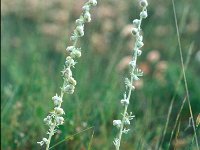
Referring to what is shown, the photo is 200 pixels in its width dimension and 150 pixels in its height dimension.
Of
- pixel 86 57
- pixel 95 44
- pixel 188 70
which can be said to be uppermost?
pixel 95 44

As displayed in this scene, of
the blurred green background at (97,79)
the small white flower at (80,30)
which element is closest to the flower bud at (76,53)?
the small white flower at (80,30)

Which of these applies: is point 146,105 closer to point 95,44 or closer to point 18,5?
point 95,44

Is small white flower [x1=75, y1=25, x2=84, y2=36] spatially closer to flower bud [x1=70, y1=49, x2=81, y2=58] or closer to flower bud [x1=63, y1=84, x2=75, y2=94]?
flower bud [x1=70, y1=49, x2=81, y2=58]

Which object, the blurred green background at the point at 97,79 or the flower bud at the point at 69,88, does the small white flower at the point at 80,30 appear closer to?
the flower bud at the point at 69,88

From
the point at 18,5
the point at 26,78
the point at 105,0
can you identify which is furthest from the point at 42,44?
the point at 26,78

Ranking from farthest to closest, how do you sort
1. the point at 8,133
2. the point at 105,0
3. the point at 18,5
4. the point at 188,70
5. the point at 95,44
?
the point at 105,0, the point at 18,5, the point at 95,44, the point at 188,70, the point at 8,133

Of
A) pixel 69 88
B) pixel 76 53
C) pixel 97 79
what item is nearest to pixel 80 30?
pixel 76 53

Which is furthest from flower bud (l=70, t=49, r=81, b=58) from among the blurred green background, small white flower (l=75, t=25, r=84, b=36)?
the blurred green background

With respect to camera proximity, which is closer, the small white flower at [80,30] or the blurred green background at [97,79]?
the small white flower at [80,30]
